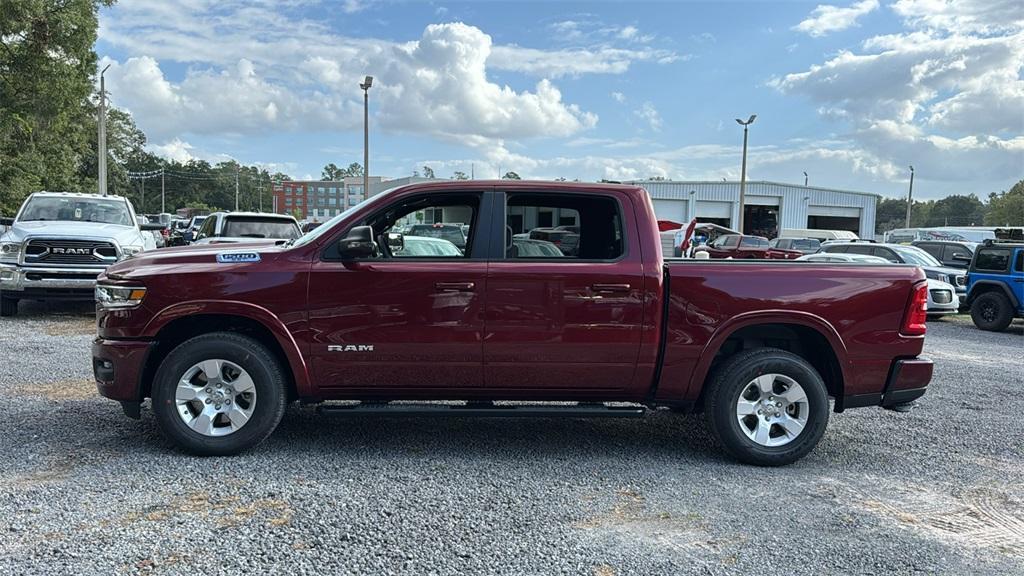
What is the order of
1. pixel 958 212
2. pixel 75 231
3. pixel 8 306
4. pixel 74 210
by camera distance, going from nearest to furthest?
pixel 75 231 < pixel 8 306 < pixel 74 210 < pixel 958 212

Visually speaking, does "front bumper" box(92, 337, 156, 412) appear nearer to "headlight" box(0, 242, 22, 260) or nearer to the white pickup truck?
the white pickup truck

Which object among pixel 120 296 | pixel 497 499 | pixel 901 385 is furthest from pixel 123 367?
pixel 901 385

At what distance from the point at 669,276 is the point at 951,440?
9.26 feet

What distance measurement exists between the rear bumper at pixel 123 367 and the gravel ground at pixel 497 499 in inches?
16.0

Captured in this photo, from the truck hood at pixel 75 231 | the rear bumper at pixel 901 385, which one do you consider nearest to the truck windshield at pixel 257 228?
the truck hood at pixel 75 231

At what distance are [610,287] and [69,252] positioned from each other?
348 inches

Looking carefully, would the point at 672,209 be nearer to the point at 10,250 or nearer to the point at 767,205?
the point at 767,205

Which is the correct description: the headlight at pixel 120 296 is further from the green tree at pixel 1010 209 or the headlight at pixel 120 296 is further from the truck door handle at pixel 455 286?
the green tree at pixel 1010 209

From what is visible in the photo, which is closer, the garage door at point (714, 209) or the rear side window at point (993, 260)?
the rear side window at point (993, 260)

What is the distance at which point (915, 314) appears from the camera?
4.67 meters

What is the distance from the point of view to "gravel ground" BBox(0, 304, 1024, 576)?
10.7ft

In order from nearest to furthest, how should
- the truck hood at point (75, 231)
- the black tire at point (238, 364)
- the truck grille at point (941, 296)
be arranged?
the black tire at point (238, 364) → the truck hood at point (75, 231) → the truck grille at point (941, 296)

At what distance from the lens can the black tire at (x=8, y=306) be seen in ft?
33.9

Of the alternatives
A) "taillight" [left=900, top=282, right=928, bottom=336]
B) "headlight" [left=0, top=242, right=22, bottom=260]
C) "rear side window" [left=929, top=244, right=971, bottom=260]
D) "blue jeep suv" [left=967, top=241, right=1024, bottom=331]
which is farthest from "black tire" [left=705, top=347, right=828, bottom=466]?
"rear side window" [left=929, top=244, right=971, bottom=260]
